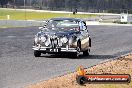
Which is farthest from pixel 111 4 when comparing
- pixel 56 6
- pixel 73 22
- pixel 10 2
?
pixel 73 22

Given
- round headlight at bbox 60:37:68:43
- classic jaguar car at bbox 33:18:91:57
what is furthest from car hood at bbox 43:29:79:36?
round headlight at bbox 60:37:68:43

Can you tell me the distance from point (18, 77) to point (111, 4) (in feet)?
348

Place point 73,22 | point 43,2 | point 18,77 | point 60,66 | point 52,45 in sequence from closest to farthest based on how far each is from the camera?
point 18,77
point 60,66
point 52,45
point 73,22
point 43,2

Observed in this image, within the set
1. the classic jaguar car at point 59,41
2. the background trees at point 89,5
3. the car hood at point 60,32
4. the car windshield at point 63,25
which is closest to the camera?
the classic jaguar car at point 59,41

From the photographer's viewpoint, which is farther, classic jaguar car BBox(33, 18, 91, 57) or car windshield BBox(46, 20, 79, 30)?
car windshield BBox(46, 20, 79, 30)

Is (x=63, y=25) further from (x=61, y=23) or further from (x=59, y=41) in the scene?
(x=59, y=41)

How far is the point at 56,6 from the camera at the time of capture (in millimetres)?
119250

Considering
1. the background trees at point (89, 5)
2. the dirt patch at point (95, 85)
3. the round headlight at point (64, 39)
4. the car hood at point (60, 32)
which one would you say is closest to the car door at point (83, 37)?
the car hood at point (60, 32)

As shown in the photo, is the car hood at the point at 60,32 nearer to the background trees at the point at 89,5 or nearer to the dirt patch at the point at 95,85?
the dirt patch at the point at 95,85

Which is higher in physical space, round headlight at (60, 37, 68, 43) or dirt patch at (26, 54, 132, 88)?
round headlight at (60, 37, 68, 43)

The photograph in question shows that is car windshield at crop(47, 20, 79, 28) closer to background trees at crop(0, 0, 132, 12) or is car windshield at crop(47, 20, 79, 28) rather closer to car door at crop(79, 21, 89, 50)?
car door at crop(79, 21, 89, 50)

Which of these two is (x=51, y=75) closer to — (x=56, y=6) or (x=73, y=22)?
(x=73, y=22)

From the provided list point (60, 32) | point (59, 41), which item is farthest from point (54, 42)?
point (60, 32)

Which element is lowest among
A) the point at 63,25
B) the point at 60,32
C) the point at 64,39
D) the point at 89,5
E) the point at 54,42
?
the point at 89,5
